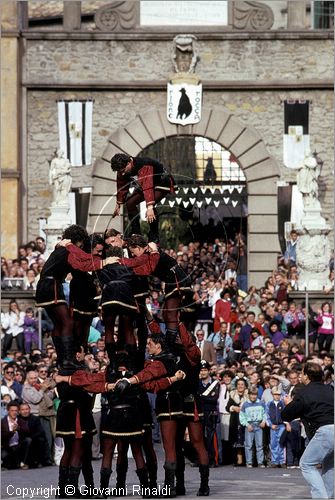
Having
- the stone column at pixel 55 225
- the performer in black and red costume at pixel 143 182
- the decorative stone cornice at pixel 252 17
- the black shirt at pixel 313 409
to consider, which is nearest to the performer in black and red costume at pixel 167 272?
the performer in black and red costume at pixel 143 182

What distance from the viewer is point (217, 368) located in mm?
28359

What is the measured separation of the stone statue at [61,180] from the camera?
39.3 metres

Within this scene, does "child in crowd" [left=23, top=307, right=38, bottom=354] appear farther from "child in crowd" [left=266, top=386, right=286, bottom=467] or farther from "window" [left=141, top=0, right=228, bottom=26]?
"window" [left=141, top=0, right=228, bottom=26]

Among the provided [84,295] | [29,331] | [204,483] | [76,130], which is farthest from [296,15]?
[204,483]

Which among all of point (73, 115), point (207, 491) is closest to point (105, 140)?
point (73, 115)

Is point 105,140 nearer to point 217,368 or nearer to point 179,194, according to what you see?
point 217,368

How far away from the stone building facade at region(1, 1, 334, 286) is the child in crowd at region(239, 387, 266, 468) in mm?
16485

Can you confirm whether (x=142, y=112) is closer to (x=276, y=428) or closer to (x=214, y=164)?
(x=214, y=164)

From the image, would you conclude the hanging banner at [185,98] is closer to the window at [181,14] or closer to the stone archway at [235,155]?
the stone archway at [235,155]

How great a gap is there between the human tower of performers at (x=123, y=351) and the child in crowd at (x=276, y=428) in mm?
5451

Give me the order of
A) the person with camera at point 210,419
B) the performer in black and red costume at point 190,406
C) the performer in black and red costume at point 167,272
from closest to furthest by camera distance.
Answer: the performer in black and red costume at point 167,272 < the performer in black and red costume at point 190,406 < the person with camera at point 210,419

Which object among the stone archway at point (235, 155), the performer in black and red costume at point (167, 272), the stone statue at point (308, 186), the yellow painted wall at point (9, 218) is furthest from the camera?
the stone archway at point (235, 155)

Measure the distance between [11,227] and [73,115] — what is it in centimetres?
334

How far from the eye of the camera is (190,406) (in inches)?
829
